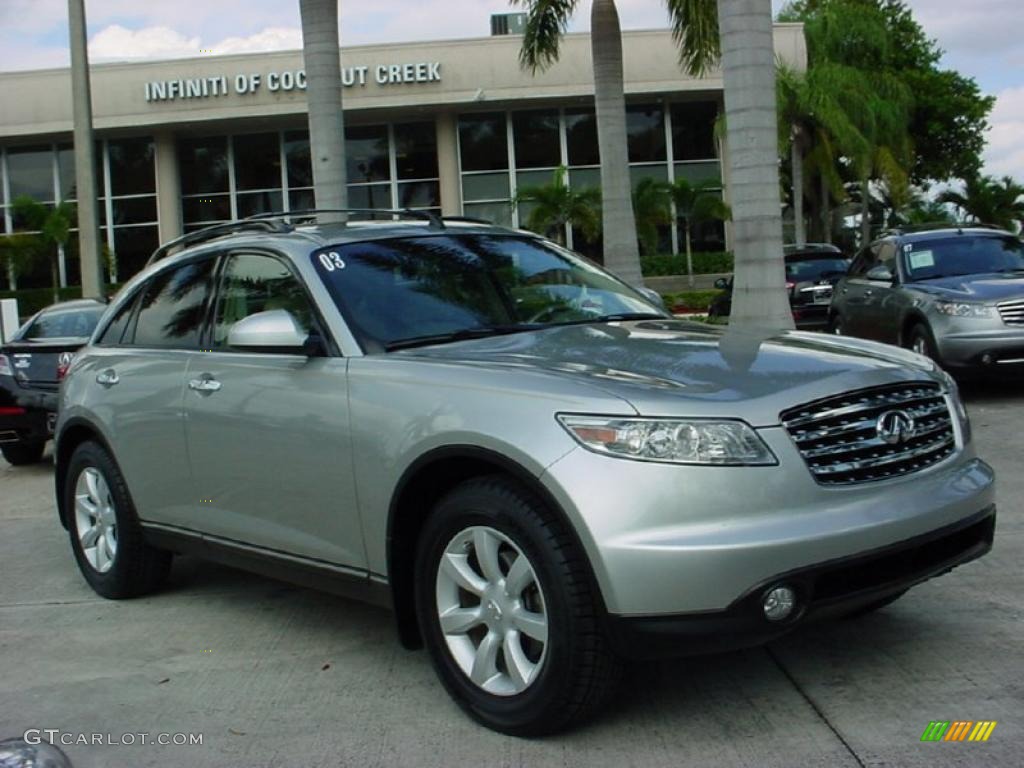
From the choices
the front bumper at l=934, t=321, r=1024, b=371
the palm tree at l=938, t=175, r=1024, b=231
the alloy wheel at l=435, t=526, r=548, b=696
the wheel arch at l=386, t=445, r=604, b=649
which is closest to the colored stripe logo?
the alloy wheel at l=435, t=526, r=548, b=696

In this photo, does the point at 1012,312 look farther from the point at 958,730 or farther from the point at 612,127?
the point at 958,730

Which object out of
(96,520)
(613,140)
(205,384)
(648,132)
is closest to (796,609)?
(205,384)

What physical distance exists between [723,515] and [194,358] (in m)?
2.78

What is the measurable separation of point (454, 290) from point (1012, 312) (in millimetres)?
7527

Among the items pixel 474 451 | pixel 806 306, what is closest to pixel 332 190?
pixel 474 451

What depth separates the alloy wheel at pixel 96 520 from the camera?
5.96m

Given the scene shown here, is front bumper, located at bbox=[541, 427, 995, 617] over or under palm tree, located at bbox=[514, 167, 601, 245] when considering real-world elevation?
under

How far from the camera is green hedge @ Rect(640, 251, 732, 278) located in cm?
3347

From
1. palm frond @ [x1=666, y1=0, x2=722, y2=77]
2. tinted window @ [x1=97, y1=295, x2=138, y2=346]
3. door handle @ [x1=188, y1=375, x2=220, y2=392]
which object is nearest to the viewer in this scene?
door handle @ [x1=188, y1=375, x2=220, y2=392]

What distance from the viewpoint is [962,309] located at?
36.0ft

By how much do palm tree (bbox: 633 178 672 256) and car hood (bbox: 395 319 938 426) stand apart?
26627 mm

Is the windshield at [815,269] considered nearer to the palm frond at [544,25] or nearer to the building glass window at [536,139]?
the palm frond at [544,25]

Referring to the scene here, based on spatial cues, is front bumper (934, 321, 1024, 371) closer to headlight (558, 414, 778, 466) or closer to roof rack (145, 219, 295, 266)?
roof rack (145, 219, 295, 266)

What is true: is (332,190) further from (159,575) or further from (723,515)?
(723,515)
